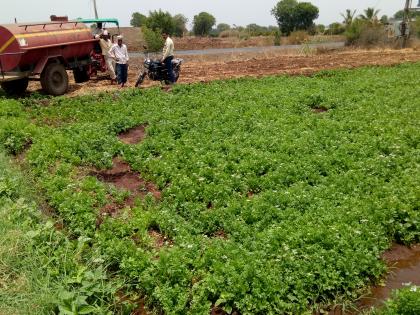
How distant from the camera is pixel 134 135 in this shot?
10.3 m

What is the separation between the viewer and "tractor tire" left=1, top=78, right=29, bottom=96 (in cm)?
1513

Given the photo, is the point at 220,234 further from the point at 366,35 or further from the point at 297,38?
the point at 297,38

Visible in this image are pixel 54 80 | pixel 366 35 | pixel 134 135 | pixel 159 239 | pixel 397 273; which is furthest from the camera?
pixel 366 35

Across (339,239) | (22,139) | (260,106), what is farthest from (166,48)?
(339,239)

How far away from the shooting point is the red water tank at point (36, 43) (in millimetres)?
13258

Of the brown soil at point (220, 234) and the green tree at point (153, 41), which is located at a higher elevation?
the green tree at point (153, 41)

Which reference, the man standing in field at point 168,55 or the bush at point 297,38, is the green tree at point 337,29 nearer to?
the bush at point 297,38

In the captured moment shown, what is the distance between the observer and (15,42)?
13.2 m

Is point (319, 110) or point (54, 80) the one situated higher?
point (54, 80)

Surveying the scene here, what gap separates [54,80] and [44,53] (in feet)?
3.39

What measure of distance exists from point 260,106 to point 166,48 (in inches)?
205

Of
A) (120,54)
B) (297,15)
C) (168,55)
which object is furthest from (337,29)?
(120,54)

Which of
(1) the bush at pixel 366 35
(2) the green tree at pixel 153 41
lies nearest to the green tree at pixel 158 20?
(2) the green tree at pixel 153 41

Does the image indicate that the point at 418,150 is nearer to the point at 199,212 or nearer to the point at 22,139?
the point at 199,212
